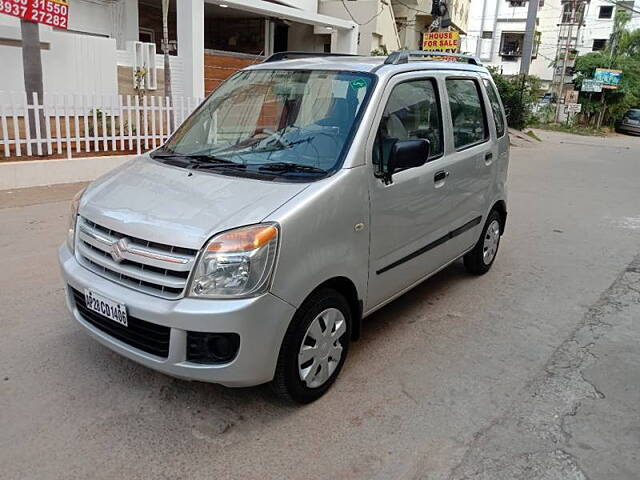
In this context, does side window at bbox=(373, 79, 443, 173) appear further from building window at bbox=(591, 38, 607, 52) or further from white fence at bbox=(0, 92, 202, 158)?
building window at bbox=(591, 38, 607, 52)

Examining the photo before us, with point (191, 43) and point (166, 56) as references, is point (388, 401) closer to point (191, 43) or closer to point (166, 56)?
point (166, 56)

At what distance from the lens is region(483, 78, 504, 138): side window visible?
5.17 metres

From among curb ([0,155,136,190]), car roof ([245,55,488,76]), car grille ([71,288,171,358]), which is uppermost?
car roof ([245,55,488,76])

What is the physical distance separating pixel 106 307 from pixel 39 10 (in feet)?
23.5

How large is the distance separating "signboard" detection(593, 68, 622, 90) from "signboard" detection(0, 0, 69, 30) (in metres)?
32.1

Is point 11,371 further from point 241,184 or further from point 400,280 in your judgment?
point 400,280

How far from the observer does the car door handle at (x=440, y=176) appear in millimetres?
4012

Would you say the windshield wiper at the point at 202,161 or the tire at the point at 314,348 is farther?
the windshield wiper at the point at 202,161

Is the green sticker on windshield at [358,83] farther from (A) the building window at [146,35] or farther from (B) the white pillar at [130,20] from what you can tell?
(A) the building window at [146,35]

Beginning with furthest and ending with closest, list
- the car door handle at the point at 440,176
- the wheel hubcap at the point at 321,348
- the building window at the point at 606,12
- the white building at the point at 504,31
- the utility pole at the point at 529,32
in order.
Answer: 1. the white building at the point at 504,31
2. the building window at the point at 606,12
3. the utility pole at the point at 529,32
4. the car door handle at the point at 440,176
5. the wheel hubcap at the point at 321,348

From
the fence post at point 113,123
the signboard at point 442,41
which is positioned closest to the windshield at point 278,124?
the fence post at point 113,123

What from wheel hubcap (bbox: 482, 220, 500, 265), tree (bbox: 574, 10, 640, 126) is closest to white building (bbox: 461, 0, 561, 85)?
tree (bbox: 574, 10, 640, 126)

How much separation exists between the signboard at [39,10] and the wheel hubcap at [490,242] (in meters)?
7.06

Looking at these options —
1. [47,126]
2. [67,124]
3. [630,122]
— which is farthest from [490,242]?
[630,122]
